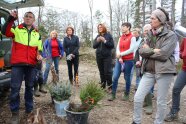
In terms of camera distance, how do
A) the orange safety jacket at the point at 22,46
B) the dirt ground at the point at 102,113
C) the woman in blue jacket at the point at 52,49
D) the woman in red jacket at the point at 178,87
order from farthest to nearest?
the woman in blue jacket at the point at 52,49 < the woman in red jacket at the point at 178,87 < the dirt ground at the point at 102,113 < the orange safety jacket at the point at 22,46

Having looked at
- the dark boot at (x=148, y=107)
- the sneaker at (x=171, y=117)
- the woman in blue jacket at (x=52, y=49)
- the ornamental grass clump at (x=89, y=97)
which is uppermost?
the woman in blue jacket at (x=52, y=49)

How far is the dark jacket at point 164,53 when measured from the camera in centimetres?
407

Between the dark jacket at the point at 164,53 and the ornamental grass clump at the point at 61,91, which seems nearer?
the dark jacket at the point at 164,53

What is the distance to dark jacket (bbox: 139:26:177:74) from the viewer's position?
407 centimetres

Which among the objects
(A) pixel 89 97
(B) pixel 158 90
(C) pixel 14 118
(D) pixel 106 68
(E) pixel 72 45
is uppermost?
(E) pixel 72 45

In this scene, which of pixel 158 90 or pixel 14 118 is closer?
pixel 158 90

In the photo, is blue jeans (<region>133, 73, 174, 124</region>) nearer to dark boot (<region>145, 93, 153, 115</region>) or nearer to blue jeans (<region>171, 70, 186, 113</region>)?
blue jeans (<region>171, 70, 186, 113</region>)

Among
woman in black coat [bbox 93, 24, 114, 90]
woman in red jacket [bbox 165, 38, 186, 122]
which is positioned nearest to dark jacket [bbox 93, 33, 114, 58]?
woman in black coat [bbox 93, 24, 114, 90]

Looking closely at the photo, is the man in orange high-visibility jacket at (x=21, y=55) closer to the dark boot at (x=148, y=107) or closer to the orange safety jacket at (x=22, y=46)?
the orange safety jacket at (x=22, y=46)

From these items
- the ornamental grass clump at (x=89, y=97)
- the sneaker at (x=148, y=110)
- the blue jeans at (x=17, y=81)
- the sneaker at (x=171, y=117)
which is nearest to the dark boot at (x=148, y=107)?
the sneaker at (x=148, y=110)

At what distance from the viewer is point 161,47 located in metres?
4.16

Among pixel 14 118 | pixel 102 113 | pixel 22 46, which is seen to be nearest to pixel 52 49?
pixel 102 113

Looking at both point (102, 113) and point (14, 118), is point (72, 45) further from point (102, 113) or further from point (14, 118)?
point (14, 118)

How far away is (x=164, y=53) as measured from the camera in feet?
13.3
